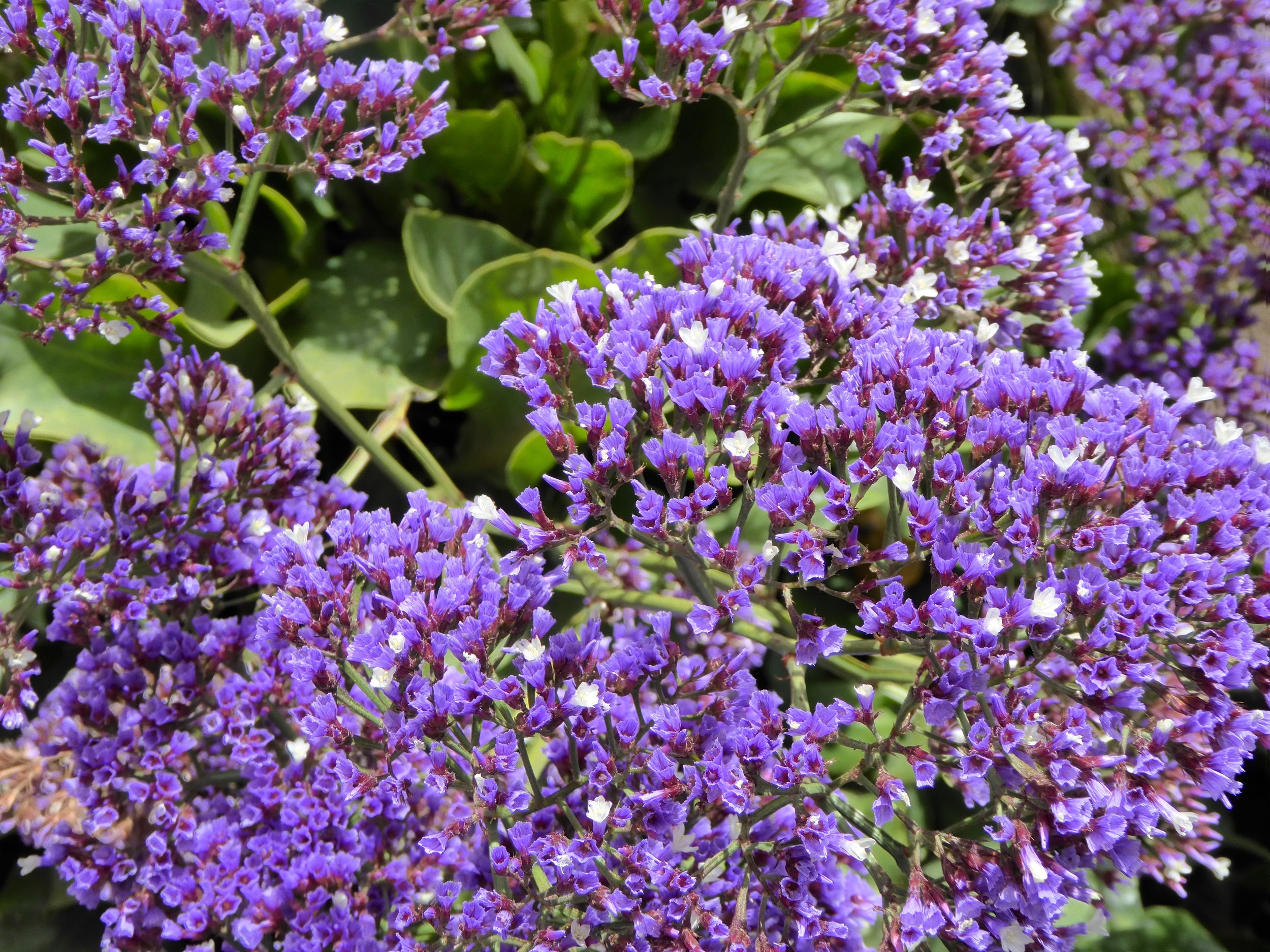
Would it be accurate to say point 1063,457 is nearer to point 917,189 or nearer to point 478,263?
point 917,189

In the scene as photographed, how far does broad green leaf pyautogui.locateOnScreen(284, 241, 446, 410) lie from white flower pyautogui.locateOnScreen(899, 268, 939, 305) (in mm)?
917

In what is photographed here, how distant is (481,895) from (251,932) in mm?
351

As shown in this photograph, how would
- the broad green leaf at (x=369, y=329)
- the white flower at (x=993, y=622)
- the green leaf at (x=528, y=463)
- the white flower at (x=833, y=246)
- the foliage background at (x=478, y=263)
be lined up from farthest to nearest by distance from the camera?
the broad green leaf at (x=369, y=329) → the foliage background at (x=478, y=263) → the green leaf at (x=528, y=463) → the white flower at (x=833, y=246) → the white flower at (x=993, y=622)

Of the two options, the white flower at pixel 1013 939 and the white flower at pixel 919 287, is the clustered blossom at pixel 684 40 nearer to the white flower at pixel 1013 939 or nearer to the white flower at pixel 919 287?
the white flower at pixel 919 287

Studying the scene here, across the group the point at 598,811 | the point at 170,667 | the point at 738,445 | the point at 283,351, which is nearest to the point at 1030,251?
the point at 738,445

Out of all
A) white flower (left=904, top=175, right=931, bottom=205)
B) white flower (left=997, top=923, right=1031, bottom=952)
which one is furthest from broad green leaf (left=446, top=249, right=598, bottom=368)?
white flower (left=997, top=923, right=1031, bottom=952)

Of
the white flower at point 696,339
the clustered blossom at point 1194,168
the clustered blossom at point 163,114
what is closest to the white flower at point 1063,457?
the white flower at point 696,339

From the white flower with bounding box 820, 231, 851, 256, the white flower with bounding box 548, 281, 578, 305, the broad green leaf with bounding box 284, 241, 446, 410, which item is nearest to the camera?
the white flower with bounding box 548, 281, 578, 305

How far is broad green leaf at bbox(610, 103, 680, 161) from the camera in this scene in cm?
190

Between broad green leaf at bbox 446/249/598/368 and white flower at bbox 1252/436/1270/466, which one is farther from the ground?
white flower at bbox 1252/436/1270/466

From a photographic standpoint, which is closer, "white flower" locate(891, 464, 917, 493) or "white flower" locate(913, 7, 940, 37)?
"white flower" locate(891, 464, 917, 493)

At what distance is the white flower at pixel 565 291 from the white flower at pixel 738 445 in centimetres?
27

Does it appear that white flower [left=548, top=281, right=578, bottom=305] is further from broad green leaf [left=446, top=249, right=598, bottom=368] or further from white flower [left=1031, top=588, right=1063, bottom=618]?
white flower [left=1031, top=588, right=1063, bottom=618]

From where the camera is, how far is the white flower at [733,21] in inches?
49.6
